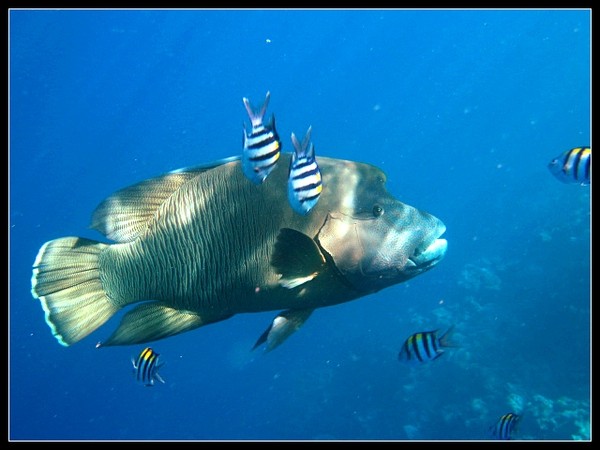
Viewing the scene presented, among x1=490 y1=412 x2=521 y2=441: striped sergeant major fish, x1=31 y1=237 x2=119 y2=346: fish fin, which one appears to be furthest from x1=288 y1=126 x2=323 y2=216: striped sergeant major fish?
x1=490 y1=412 x2=521 y2=441: striped sergeant major fish

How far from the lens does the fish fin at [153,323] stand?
289cm

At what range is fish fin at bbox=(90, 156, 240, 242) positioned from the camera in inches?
117

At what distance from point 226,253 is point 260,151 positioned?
0.66 meters

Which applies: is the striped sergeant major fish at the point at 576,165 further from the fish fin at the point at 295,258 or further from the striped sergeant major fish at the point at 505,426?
the fish fin at the point at 295,258

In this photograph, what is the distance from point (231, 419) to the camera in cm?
2095

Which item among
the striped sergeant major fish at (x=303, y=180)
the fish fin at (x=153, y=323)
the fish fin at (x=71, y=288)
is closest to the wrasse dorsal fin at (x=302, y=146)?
the striped sergeant major fish at (x=303, y=180)

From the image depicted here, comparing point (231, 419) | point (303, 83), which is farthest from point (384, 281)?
point (303, 83)

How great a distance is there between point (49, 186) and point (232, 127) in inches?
1475

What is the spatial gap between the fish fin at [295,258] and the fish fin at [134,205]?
86 centimetres

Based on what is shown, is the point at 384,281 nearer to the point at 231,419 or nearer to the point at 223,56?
the point at 231,419

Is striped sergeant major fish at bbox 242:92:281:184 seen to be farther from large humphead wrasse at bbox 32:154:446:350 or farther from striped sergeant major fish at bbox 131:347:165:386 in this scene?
striped sergeant major fish at bbox 131:347:165:386

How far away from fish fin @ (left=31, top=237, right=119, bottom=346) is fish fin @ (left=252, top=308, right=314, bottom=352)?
1.09 meters

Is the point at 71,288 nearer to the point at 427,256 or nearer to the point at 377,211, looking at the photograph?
the point at 377,211

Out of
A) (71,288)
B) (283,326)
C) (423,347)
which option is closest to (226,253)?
(283,326)
